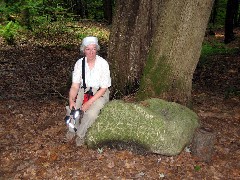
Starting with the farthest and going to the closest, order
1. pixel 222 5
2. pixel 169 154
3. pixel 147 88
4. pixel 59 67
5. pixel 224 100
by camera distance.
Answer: pixel 222 5 → pixel 59 67 → pixel 224 100 → pixel 147 88 → pixel 169 154

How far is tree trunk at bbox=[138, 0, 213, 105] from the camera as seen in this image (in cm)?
520

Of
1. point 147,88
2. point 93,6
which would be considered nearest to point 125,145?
point 147,88

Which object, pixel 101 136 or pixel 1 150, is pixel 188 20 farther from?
pixel 1 150

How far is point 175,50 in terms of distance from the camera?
538 centimetres

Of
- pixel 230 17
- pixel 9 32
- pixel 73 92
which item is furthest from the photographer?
pixel 230 17

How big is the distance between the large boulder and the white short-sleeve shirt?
0.41 metres

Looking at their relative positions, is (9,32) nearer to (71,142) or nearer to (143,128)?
(71,142)

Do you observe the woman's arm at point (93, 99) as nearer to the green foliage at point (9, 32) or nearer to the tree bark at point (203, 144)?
the tree bark at point (203, 144)

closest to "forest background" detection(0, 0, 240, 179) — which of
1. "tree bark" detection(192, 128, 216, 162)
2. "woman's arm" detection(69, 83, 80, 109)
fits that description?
"tree bark" detection(192, 128, 216, 162)

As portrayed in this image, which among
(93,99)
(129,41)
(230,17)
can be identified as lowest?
(93,99)

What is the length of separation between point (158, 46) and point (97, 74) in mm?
1223

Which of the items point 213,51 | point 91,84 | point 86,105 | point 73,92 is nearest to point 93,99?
point 86,105

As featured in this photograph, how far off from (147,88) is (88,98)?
1181 mm

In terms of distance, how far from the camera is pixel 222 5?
26.7 m
